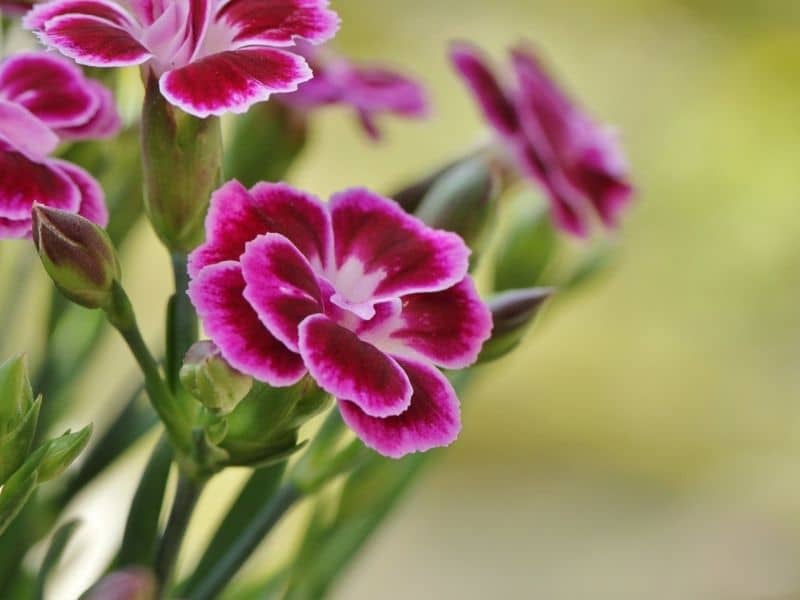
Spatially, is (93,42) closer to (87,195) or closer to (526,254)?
(87,195)

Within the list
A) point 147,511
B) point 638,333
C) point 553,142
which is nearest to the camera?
point 147,511

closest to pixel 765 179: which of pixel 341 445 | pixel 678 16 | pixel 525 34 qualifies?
pixel 678 16

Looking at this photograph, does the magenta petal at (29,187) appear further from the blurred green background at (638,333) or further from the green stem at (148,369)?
the blurred green background at (638,333)

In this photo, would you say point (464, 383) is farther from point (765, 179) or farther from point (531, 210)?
point (765, 179)

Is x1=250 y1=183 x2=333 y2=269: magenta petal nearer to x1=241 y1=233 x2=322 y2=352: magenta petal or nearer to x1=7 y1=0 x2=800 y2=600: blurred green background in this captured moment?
x1=241 y1=233 x2=322 y2=352: magenta petal

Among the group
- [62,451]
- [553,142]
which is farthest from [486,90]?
[62,451]

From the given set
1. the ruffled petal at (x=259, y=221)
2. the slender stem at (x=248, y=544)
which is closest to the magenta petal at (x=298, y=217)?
the ruffled petal at (x=259, y=221)
